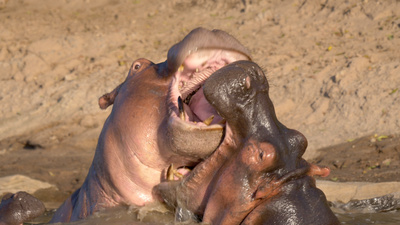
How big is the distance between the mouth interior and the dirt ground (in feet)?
9.31

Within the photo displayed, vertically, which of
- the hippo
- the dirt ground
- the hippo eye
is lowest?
the dirt ground

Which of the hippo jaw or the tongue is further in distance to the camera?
the tongue

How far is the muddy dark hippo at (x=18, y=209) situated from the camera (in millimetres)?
3373

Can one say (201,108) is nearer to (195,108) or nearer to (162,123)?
(195,108)

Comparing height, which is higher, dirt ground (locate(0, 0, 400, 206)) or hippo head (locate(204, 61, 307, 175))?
hippo head (locate(204, 61, 307, 175))

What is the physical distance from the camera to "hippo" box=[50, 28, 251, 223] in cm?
271

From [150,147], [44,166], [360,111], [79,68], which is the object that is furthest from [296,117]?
[150,147]

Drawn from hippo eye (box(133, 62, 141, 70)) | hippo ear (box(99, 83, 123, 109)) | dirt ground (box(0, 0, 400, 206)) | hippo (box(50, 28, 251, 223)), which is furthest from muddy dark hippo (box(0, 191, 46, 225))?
dirt ground (box(0, 0, 400, 206))

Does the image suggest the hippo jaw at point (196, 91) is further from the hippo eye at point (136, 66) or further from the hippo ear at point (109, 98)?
the hippo ear at point (109, 98)

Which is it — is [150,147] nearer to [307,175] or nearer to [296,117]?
[307,175]

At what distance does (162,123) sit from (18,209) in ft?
3.78

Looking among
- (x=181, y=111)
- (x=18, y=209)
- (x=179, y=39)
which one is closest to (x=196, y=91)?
(x=181, y=111)

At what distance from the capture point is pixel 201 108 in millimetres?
2916

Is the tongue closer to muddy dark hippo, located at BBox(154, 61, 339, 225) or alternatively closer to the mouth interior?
the mouth interior
